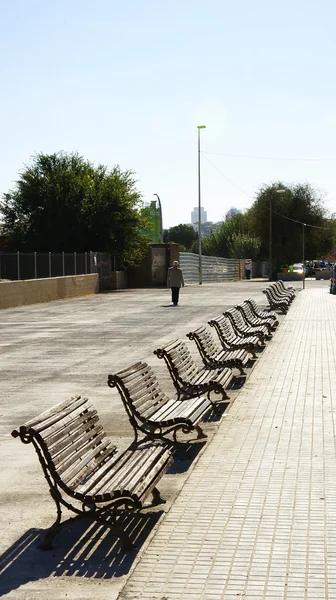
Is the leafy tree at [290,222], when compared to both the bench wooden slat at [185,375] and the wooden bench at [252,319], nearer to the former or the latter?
the wooden bench at [252,319]

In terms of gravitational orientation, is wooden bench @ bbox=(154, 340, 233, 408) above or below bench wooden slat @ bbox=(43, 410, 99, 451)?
below

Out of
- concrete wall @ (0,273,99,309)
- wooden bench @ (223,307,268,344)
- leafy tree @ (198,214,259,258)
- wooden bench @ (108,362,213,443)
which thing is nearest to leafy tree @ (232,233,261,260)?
leafy tree @ (198,214,259,258)

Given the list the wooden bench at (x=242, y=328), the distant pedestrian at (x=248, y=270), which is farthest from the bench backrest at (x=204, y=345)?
the distant pedestrian at (x=248, y=270)

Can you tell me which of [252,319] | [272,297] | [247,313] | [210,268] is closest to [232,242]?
[210,268]

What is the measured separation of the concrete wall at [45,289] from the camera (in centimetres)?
3522

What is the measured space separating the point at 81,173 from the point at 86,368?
3973 centimetres

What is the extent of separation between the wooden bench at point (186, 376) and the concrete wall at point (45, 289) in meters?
23.4

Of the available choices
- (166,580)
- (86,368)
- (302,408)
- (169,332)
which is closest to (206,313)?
(169,332)

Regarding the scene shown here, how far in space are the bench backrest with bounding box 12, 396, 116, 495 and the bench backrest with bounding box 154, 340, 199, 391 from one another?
349 centimetres

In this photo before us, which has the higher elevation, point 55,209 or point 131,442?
point 55,209

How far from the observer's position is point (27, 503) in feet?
24.0

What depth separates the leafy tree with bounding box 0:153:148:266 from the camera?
52344mm

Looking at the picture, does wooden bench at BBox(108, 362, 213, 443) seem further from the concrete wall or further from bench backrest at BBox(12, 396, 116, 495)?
the concrete wall

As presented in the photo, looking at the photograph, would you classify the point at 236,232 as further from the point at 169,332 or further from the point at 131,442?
the point at 131,442
